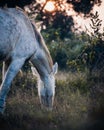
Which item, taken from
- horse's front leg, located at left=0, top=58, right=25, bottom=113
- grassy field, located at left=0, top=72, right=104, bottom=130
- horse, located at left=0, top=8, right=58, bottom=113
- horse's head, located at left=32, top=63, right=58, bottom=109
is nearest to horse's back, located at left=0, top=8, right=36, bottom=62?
horse, located at left=0, top=8, right=58, bottom=113

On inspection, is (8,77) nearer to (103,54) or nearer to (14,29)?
(14,29)

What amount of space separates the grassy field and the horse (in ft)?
1.00

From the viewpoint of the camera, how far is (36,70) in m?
10.2

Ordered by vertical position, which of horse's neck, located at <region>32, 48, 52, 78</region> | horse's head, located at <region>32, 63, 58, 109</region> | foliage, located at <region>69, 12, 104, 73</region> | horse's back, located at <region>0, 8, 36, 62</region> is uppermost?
horse's back, located at <region>0, 8, 36, 62</region>

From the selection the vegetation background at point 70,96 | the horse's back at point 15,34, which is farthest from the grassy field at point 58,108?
the horse's back at point 15,34

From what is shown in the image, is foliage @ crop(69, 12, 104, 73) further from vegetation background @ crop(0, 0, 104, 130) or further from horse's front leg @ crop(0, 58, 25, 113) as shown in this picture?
horse's front leg @ crop(0, 58, 25, 113)

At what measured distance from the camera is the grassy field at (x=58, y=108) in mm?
6141

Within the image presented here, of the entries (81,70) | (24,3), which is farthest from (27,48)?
(24,3)

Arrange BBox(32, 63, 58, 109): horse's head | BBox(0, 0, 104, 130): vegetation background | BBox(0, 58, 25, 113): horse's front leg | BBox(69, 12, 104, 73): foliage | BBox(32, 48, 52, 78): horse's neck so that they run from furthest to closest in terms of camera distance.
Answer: BBox(69, 12, 104, 73): foliage → BBox(32, 63, 58, 109): horse's head → BBox(32, 48, 52, 78): horse's neck → BBox(0, 58, 25, 113): horse's front leg → BBox(0, 0, 104, 130): vegetation background

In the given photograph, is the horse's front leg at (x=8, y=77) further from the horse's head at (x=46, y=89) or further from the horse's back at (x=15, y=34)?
the horse's head at (x=46, y=89)

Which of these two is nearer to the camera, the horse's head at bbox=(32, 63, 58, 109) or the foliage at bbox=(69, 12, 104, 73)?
the horse's head at bbox=(32, 63, 58, 109)

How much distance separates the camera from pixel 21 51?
360 inches

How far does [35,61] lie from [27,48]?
2.06 feet

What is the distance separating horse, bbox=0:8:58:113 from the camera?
28.8ft
